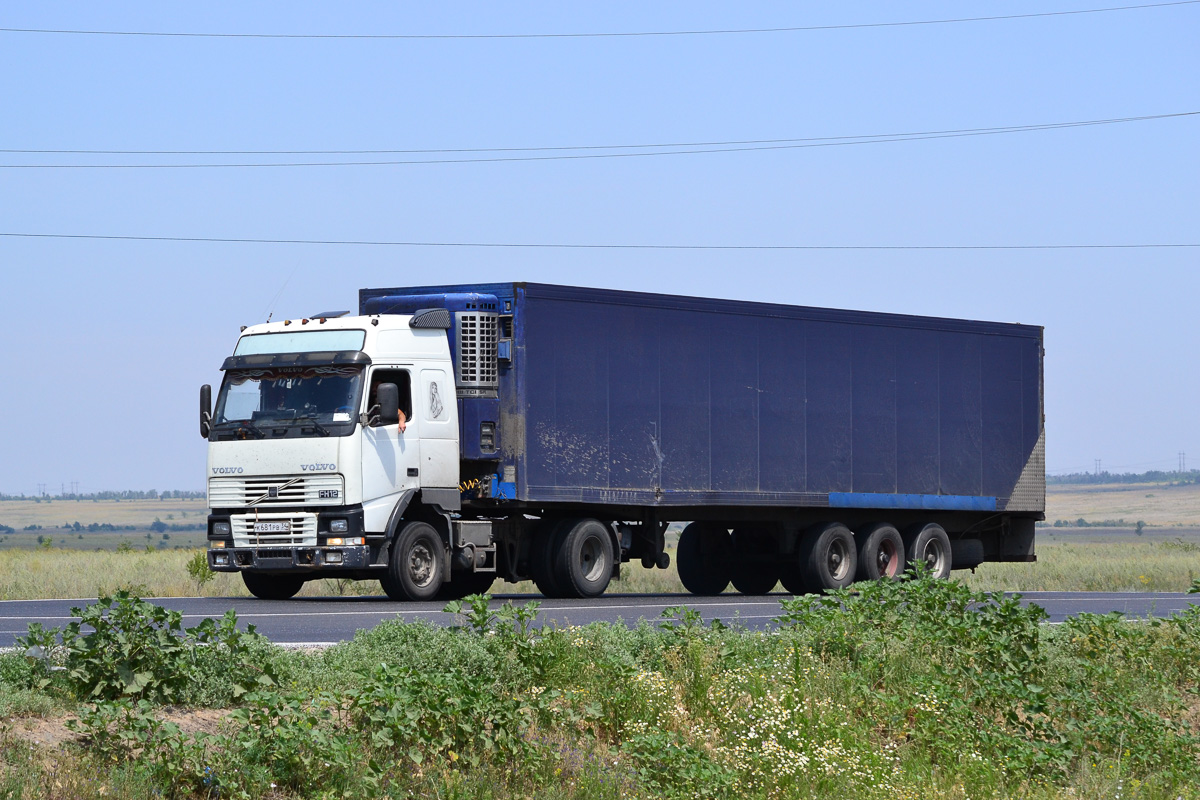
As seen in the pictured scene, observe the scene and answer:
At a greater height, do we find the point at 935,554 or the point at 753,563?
the point at 935,554

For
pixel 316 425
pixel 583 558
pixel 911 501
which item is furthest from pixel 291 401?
pixel 911 501

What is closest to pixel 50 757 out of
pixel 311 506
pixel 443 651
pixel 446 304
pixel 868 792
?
pixel 443 651

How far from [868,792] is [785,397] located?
1367cm

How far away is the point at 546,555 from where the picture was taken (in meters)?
20.5

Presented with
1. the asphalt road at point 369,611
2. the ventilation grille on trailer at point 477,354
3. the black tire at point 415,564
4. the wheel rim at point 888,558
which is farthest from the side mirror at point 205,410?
the wheel rim at point 888,558

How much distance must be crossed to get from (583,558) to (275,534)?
4.36 meters

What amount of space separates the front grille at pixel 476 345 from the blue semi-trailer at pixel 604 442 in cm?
3

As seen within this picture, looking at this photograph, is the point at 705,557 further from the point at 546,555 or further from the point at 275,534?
the point at 275,534

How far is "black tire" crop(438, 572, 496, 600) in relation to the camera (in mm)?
21719

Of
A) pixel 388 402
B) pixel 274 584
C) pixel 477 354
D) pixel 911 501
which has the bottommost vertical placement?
pixel 274 584

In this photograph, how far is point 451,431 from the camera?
1973cm

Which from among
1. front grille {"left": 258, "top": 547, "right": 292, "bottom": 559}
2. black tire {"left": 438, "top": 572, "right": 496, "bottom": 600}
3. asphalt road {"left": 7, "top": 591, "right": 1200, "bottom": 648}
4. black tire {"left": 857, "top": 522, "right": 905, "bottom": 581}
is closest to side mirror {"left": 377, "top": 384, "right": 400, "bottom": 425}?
front grille {"left": 258, "top": 547, "right": 292, "bottom": 559}

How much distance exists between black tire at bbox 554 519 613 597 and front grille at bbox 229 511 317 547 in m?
3.50

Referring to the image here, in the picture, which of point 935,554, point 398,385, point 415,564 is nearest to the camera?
point 398,385
